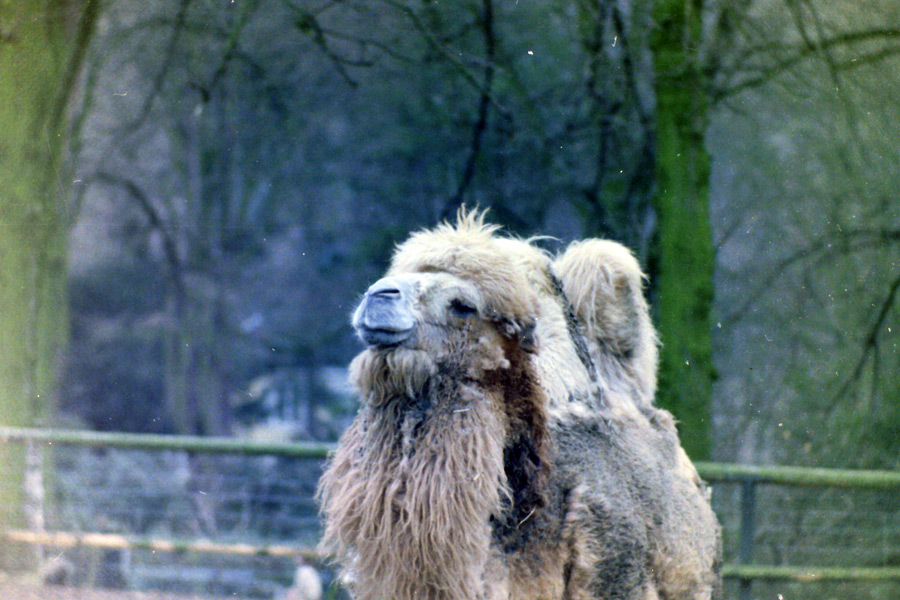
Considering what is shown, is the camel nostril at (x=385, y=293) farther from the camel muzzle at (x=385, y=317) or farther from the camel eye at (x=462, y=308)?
the camel eye at (x=462, y=308)

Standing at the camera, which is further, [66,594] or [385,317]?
[66,594]

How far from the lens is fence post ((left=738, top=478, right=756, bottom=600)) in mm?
4926

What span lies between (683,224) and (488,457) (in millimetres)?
3516

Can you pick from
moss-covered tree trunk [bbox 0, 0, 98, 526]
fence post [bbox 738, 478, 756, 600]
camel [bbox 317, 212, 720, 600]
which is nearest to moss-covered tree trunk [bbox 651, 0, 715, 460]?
fence post [bbox 738, 478, 756, 600]

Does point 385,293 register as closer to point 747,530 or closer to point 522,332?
point 522,332

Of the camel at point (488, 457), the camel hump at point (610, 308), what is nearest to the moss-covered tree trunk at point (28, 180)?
the camel hump at point (610, 308)

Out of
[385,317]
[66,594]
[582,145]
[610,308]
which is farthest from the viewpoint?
[582,145]

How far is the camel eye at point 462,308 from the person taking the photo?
213 centimetres

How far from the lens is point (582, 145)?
6.18 metres

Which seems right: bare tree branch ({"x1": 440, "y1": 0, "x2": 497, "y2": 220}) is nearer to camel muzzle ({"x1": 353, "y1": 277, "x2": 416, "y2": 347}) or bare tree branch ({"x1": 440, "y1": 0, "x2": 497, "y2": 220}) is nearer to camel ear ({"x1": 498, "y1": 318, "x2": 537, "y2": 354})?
camel ear ({"x1": 498, "y1": 318, "x2": 537, "y2": 354})

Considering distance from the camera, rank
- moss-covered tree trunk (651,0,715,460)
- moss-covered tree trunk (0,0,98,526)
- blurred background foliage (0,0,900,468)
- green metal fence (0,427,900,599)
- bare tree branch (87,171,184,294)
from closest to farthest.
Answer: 1. green metal fence (0,427,900,599)
2. moss-covered tree trunk (651,0,715,460)
3. blurred background foliage (0,0,900,468)
4. moss-covered tree trunk (0,0,98,526)
5. bare tree branch (87,171,184,294)

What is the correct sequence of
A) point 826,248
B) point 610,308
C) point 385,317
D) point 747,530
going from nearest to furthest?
point 385,317
point 610,308
point 747,530
point 826,248

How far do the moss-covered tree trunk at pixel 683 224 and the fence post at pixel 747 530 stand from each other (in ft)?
1.22

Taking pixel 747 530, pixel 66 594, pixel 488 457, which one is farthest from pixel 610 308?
pixel 66 594
